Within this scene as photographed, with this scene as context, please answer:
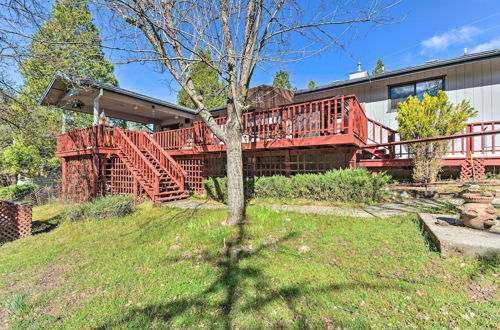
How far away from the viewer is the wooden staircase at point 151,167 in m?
7.55

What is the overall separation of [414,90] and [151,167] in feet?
34.4

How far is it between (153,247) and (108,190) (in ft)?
24.2

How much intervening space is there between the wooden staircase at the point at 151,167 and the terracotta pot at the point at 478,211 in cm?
745

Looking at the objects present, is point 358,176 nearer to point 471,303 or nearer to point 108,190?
point 471,303

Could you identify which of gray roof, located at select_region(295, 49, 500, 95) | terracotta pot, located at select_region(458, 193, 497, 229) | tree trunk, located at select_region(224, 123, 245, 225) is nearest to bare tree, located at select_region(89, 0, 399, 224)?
tree trunk, located at select_region(224, 123, 245, 225)

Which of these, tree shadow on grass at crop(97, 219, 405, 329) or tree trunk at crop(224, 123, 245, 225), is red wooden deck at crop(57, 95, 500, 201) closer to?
tree trunk at crop(224, 123, 245, 225)

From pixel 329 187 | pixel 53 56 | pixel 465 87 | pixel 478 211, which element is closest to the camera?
pixel 478 211

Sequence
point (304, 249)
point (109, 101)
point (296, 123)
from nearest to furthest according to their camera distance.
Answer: point (304, 249)
point (296, 123)
point (109, 101)

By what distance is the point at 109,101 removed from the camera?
10.9 m

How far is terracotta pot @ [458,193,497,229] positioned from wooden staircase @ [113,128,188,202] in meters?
7.45

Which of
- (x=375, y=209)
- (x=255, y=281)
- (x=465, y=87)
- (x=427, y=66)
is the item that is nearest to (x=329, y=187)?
(x=375, y=209)

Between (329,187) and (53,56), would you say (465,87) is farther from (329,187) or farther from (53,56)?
(53,56)

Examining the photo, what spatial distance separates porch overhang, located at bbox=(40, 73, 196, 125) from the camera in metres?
8.89

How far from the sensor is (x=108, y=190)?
31.0ft
